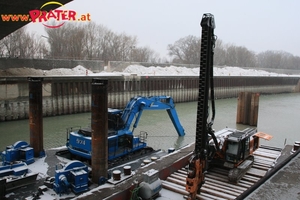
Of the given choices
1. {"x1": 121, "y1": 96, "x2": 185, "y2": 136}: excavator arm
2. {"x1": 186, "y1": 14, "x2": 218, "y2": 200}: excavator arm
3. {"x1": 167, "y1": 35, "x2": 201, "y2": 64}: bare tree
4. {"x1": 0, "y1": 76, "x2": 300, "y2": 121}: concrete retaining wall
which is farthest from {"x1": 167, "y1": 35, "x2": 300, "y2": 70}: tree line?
{"x1": 186, "y1": 14, "x2": 218, "y2": 200}: excavator arm

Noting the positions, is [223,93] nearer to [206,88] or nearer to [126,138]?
[126,138]

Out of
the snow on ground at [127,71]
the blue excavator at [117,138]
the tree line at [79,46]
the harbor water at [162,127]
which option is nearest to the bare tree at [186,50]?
the tree line at [79,46]

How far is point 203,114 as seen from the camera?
23.7 feet

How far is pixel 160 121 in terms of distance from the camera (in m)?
24.9

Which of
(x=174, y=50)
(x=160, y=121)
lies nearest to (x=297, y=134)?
(x=160, y=121)

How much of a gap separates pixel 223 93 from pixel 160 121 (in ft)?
79.5

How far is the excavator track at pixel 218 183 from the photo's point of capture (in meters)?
7.91

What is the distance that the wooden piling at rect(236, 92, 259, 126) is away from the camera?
81.0 feet

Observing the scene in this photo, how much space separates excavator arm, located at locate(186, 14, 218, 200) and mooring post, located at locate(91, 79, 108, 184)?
3213mm

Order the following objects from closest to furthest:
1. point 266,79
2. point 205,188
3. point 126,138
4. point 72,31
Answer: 1. point 205,188
2. point 126,138
3. point 72,31
4. point 266,79

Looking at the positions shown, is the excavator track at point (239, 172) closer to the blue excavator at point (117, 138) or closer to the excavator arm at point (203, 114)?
the excavator arm at point (203, 114)

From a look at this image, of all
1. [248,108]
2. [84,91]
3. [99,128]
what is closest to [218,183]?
[99,128]

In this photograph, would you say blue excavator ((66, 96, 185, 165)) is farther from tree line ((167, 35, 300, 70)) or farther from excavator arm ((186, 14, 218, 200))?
tree line ((167, 35, 300, 70))

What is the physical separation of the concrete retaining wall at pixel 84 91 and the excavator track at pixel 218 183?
1901cm
